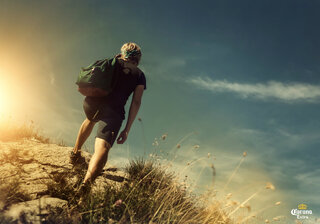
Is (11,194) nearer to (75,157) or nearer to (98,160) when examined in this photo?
(98,160)

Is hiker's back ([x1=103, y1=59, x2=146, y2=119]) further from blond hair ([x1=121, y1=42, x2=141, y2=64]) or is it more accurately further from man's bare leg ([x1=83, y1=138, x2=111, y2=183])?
man's bare leg ([x1=83, y1=138, x2=111, y2=183])

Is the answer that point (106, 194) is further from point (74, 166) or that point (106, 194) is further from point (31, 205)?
point (74, 166)

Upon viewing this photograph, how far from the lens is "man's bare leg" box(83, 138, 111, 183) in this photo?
3.64 metres

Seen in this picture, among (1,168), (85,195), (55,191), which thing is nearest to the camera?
(85,195)

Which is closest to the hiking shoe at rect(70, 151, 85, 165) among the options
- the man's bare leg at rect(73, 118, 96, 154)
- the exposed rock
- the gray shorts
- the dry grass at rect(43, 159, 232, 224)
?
the man's bare leg at rect(73, 118, 96, 154)

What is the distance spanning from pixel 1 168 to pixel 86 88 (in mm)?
Result: 2368

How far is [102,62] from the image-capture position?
4.04 meters

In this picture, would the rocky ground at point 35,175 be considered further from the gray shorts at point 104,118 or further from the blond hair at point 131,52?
A: the blond hair at point 131,52

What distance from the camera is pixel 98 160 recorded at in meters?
3.67

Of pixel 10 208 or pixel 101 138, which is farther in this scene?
pixel 101 138

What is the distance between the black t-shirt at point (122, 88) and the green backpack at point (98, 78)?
0.32 feet

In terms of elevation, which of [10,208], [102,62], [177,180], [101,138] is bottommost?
[10,208]

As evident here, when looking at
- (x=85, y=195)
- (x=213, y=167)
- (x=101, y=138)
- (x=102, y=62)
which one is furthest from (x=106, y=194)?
(x=102, y=62)

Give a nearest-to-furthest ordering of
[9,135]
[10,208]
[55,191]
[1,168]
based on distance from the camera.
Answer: [10,208] < [55,191] < [1,168] < [9,135]
